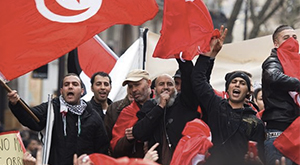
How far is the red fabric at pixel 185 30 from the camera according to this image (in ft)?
23.3

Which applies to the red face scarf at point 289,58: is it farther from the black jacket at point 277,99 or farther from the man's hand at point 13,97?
the man's hand at point 13,97

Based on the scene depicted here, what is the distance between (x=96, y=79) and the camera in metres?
8.61

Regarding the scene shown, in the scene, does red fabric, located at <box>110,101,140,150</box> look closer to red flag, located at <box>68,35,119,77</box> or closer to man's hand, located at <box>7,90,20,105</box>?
man's hand, located at <box>7,90,20,105</box>

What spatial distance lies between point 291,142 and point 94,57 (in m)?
4.60

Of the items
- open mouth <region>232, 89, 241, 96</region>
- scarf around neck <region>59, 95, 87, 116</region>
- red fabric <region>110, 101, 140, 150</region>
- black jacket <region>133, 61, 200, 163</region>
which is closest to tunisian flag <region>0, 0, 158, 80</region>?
scarf around neck <region>59, 95, 87, 116</region>

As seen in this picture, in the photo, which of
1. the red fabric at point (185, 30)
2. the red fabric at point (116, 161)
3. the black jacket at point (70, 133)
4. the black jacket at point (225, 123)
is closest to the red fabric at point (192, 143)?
the black jacket at point (225, 123)

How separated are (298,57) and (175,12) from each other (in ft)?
3.99

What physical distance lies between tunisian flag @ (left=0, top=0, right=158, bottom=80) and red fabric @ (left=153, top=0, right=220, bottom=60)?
570 millimetres

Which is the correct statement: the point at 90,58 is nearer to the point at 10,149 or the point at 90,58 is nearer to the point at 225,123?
the point at 10,149

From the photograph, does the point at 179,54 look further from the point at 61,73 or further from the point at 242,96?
the point at 61,73

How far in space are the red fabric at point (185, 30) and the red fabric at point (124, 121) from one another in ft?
2.95

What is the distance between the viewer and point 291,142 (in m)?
6.45

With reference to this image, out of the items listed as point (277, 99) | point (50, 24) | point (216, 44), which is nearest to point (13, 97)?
point (50, 24)

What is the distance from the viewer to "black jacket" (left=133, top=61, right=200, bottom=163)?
→ 7227 mm
